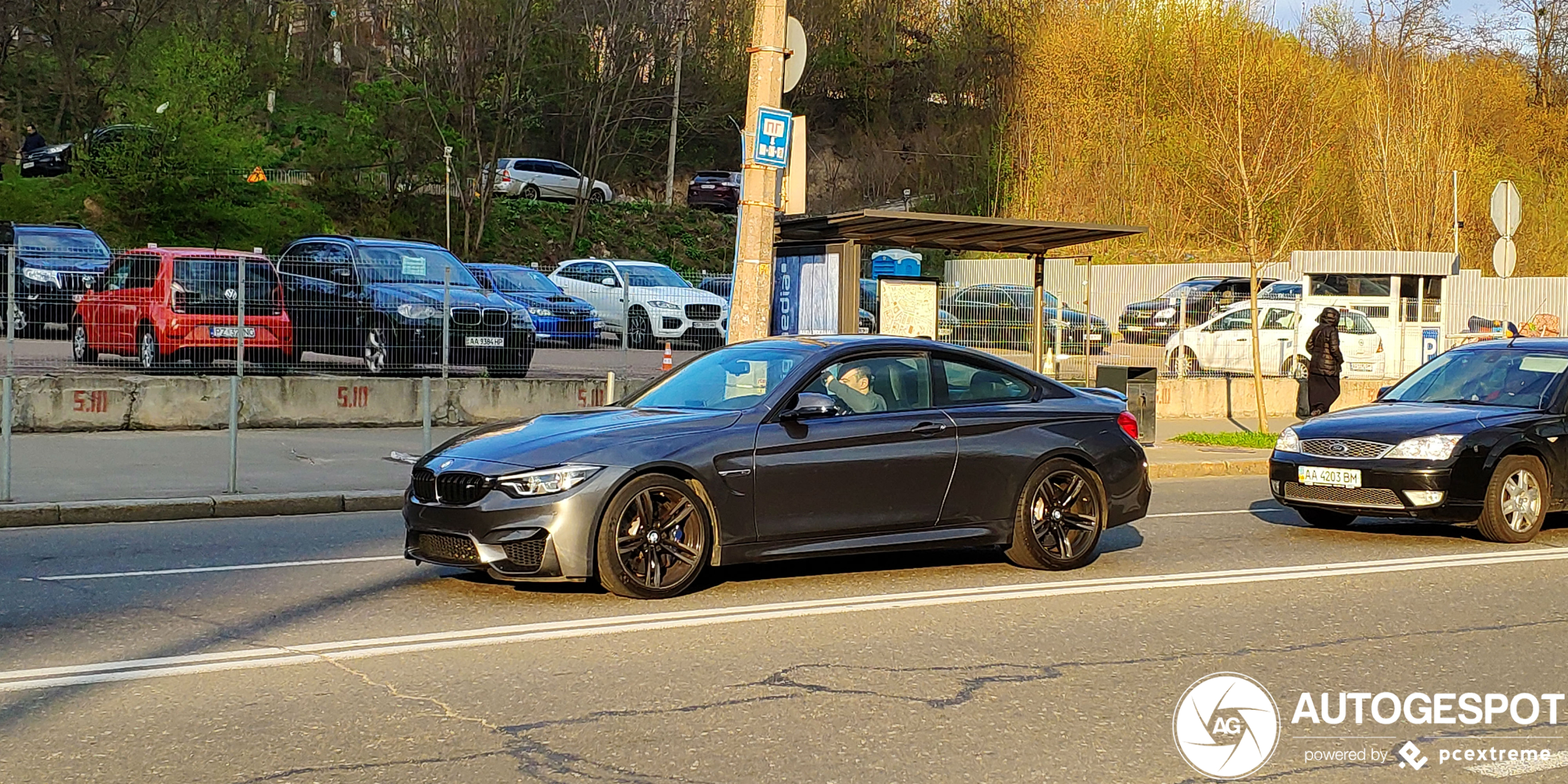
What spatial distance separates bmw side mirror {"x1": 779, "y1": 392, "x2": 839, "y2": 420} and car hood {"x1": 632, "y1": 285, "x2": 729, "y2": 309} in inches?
617

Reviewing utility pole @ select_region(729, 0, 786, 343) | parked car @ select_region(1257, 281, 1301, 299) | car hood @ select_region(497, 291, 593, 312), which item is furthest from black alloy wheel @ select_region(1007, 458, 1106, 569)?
parked car @ select_region(1257, 281, 1301, 299)

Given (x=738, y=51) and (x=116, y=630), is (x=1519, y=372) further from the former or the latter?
(x=738, y=51)

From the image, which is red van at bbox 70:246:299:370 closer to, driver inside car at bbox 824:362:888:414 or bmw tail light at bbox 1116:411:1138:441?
driver inside car at bbox 824:362:888:414

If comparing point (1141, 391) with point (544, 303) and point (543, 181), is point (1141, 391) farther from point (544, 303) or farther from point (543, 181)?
point (543, 181)

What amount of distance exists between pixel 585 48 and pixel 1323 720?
48.1 m

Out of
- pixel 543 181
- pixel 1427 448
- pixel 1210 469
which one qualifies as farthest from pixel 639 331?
pixel 543 181

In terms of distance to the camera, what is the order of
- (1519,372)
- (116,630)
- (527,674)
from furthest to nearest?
1. (1519,372)
2. (116,630)
3. (527,674)

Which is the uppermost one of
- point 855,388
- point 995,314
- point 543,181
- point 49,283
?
point 543,181

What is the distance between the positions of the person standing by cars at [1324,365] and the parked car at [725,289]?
6.57 meters

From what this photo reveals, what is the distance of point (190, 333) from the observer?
1747cm

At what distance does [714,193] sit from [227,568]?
156 feet

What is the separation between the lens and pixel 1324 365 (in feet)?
73.2

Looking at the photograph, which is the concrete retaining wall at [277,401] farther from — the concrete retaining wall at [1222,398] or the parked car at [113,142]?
the parked car at [113,142]

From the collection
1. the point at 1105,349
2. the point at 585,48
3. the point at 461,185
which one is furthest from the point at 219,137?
the point at 1105,349
